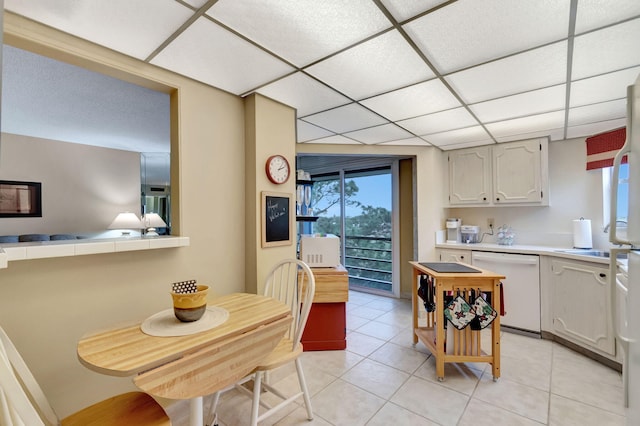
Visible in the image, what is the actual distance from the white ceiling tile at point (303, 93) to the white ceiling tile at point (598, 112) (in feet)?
6.42

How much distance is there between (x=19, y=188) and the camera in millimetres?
3740

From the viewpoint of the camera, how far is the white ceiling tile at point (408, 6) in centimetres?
117

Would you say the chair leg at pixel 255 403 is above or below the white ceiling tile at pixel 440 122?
below

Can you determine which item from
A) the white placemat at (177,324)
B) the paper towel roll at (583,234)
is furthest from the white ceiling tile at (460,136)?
the white placemat at (177,324)

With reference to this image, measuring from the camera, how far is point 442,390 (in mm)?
1999

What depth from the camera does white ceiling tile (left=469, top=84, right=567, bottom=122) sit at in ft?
6.52

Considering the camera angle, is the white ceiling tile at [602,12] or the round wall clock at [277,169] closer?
the white ceiling tile at [602,12]

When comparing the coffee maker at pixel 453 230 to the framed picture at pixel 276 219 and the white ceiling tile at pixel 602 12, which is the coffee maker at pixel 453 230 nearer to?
the framed picture at pixel 276 219

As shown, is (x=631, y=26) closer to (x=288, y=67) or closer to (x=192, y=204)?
(x=288, y=67)

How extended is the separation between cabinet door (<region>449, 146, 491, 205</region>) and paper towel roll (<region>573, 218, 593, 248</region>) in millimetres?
853

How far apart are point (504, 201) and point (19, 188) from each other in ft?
20.4

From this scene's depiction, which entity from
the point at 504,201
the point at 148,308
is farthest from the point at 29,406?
the point at 504,201

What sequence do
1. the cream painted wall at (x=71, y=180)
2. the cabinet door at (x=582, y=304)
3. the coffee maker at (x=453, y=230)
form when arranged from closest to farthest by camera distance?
1. the cabinet door at (x=582, y=304)
2. the coffee maker at (x=453, y=230)
3. the cream painted wall at (x=71, y=180)

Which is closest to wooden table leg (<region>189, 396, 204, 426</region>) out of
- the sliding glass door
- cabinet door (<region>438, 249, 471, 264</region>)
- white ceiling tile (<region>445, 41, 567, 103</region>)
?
white ceiling tile (<region>445, 41, 567, 103</region>)
